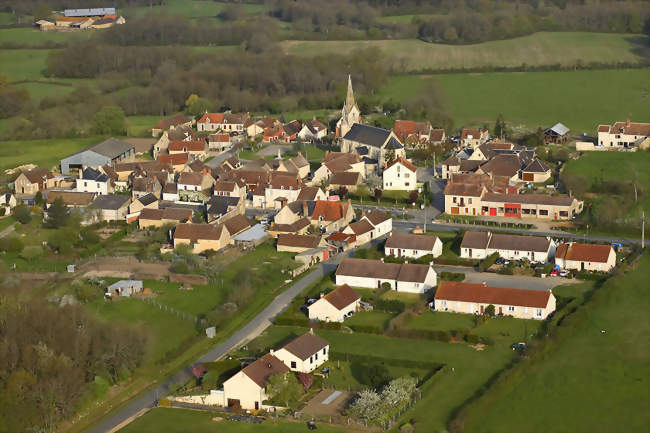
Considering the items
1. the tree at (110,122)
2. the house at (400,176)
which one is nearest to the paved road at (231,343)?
the house at (400,176)

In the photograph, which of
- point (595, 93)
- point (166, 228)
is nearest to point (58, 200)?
point (166, 228)

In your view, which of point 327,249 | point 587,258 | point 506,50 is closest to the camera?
point 587,258

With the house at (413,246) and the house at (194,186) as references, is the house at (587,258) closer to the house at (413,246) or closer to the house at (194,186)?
the house at (413,246)

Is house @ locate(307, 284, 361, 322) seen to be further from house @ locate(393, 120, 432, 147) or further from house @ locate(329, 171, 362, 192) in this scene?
house @ locate(393, 120, 432, 147)

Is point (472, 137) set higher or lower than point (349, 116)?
lower

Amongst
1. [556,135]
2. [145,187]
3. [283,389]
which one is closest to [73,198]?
[145,187]

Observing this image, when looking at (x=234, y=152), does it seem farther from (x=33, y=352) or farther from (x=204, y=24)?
(x=204, y=24)

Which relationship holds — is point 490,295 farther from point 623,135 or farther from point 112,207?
point 623,135
